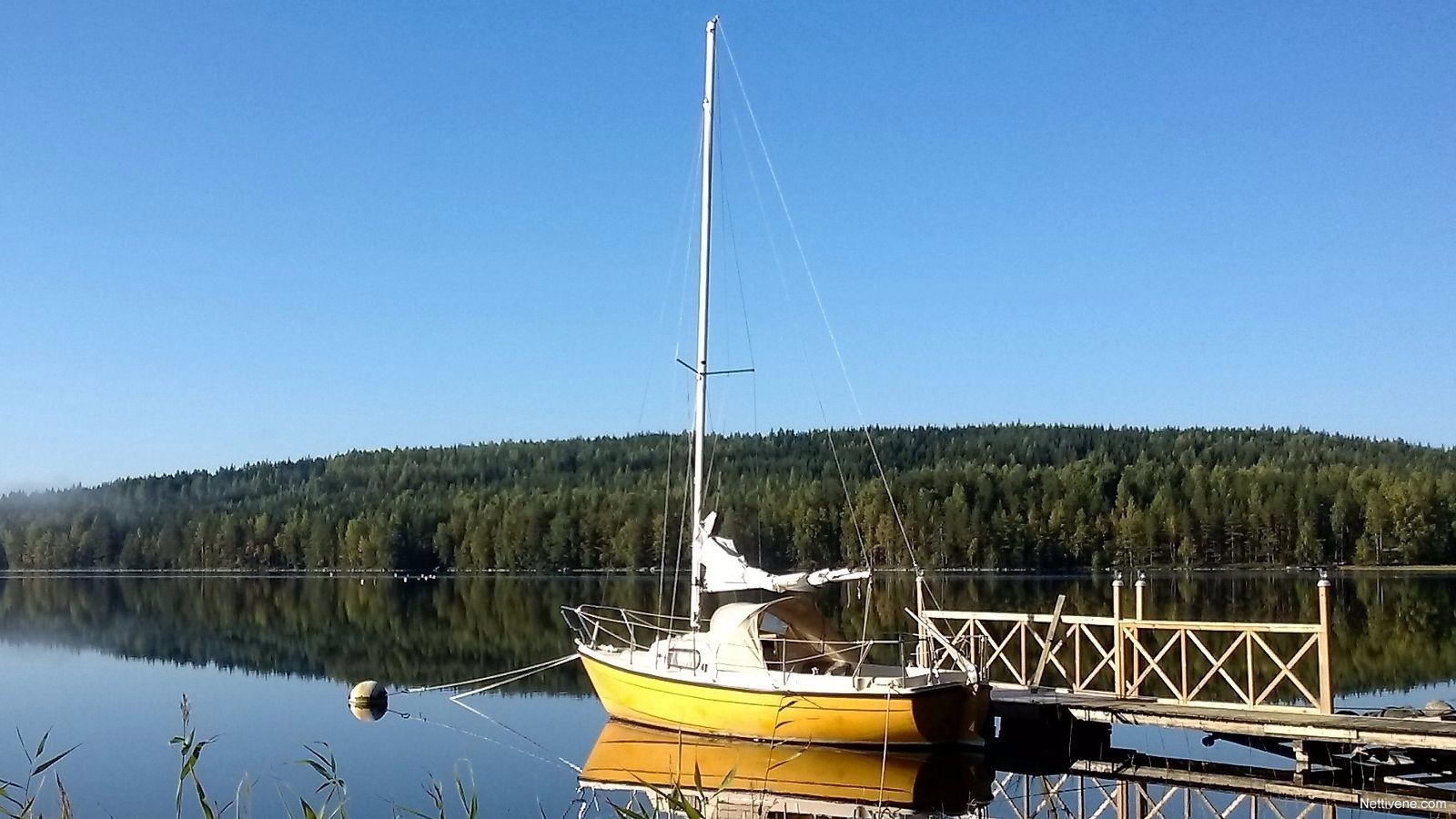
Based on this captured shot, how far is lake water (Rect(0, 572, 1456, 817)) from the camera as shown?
22469 mm

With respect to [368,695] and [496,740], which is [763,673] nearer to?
[496,740]

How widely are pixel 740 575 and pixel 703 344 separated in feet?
15.8

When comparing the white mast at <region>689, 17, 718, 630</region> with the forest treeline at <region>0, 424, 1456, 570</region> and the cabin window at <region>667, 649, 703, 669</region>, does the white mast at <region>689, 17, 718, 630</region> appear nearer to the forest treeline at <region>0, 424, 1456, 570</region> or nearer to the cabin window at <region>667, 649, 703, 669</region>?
the cabin window at <region>667, 649, 703, 669</region>

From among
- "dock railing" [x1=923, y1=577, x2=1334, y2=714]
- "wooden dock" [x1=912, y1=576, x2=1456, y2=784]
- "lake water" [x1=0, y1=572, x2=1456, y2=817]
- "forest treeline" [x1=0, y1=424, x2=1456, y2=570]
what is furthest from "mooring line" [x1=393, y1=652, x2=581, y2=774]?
"forest treeline" [x1=0, y1=424, x2=1456, y2=570]

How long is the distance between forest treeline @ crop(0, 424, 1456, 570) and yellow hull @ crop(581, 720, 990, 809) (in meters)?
64.1

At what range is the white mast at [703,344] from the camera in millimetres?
26125

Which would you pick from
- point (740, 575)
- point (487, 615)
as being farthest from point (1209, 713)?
point (487, 615)

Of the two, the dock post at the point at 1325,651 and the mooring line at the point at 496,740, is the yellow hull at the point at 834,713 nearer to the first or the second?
the mooring line at the point at 496,740

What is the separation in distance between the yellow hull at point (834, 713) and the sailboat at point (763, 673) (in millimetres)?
21

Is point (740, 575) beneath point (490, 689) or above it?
above

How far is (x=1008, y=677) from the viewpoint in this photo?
29844mm

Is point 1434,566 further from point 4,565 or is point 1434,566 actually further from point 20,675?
point 4,565

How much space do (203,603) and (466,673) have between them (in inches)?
1840

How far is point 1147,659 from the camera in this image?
23.5m
